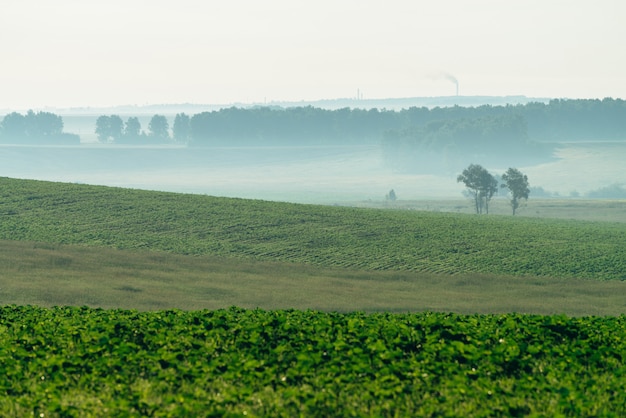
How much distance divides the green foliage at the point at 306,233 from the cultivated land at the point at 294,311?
23 cm

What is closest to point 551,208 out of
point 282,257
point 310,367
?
point 282,257

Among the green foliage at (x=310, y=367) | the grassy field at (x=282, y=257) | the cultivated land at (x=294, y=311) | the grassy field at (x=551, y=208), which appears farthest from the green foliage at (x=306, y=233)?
the grassy field at (x=551, y=208)

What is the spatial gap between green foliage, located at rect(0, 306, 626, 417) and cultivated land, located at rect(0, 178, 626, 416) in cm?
5

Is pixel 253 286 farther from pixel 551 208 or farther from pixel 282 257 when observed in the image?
pixel 551 208

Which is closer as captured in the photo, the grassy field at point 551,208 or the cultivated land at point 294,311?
the cultivated land at point 294,311

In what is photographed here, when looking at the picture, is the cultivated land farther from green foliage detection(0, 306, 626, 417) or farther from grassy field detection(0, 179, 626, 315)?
grassy field detection(0, 179, 626, 315)

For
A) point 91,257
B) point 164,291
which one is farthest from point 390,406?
point 91,257

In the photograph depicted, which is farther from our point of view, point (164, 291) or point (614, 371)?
point (164, 291)

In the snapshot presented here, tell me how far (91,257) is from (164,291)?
413 inches

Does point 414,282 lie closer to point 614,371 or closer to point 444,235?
point 444,235

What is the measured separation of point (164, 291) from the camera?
1619 inches

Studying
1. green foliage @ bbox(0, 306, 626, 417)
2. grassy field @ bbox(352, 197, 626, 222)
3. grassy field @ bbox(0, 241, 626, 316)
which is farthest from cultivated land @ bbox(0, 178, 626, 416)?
grassy field @ bbox(352, 197, 626, 222)

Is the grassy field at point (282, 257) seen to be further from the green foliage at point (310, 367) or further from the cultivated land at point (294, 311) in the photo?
the green foliage at point (310, 367)

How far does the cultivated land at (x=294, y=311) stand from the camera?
52.2 feet
